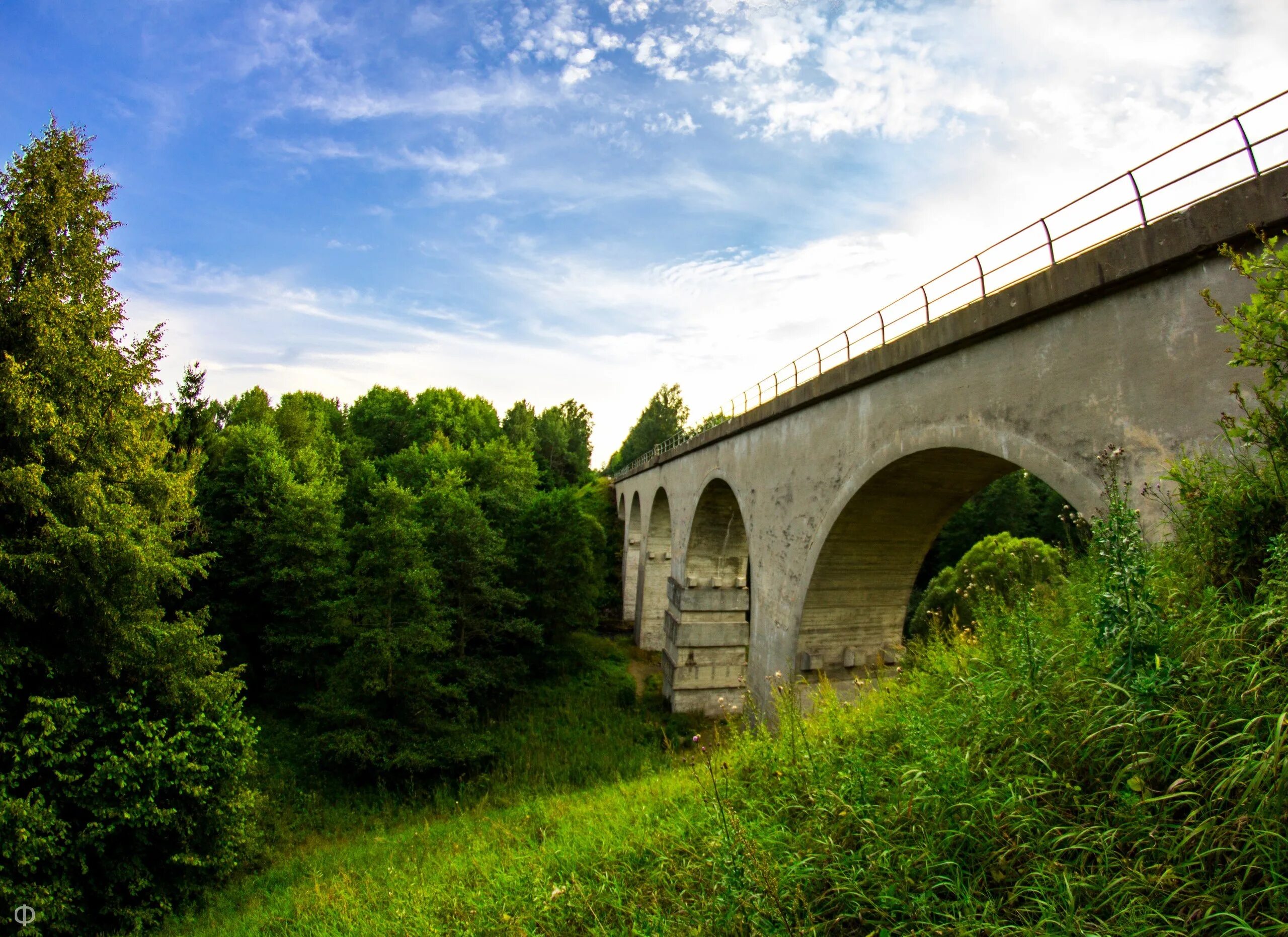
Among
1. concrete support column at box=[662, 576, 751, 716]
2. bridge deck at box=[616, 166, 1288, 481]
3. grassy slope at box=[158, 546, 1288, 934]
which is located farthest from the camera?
concrete support column at box=[662, 576, 751, 716]

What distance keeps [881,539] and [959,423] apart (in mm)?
3158

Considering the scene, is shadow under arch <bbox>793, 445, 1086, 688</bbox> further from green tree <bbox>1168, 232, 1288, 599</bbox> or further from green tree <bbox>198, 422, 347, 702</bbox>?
green tree <bbox>198, 422, 347, 702</bbox>

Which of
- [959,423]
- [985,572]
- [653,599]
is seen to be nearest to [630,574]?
[653,599]

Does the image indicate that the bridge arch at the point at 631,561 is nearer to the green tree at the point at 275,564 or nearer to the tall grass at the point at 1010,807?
the green tree at the point at 275,564

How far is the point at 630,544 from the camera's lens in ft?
119

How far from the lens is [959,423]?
7598 mm

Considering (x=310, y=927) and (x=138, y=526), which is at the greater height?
(x=138, y=526)

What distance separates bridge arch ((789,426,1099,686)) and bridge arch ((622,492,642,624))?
68.1 ft

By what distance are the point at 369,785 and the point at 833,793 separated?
14.2 metres

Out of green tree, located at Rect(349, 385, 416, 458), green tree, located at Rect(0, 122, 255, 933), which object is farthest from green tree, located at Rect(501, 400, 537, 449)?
green tree, located at Rect(0, 122, 255, 933)

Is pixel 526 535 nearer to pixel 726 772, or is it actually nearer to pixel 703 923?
pixel 726 772

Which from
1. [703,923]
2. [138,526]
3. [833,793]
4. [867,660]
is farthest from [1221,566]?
[138,526]

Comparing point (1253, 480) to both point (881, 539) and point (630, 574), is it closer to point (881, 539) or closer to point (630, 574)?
point (881, 539)

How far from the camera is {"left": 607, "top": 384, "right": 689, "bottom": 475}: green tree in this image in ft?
199
